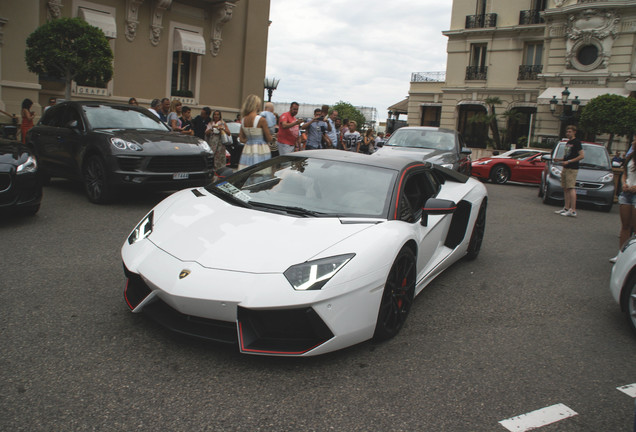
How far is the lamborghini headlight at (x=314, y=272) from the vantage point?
9.25ft

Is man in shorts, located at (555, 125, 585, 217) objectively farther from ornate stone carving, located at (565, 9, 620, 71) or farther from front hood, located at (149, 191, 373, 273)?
ornate stone carving, located at (565, 9, 620, 71)

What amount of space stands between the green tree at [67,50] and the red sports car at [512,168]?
11935 millimetres

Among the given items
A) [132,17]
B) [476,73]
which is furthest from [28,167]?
[476,73]

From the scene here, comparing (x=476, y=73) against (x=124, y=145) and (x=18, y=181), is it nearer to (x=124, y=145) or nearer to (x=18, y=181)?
(x=124, y=145)

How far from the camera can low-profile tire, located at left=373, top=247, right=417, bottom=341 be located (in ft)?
10.8

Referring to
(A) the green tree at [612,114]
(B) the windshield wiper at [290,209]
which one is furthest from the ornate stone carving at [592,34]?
→ (B) the windshield wiper at [290,209]

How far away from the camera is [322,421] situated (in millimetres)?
2463

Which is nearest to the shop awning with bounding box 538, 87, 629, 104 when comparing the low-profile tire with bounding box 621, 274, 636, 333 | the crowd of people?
the crowd of people

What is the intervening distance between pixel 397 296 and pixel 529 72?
109 ft

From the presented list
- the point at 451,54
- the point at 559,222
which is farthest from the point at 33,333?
the point at 451,54

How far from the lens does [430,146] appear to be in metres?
11.0

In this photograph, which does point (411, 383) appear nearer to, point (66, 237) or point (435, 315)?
point (435, 315)

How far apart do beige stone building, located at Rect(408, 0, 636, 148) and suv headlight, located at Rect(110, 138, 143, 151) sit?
20.2m

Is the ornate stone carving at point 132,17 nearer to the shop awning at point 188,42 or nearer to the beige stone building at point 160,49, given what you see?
the beige stone building at point 160,49
